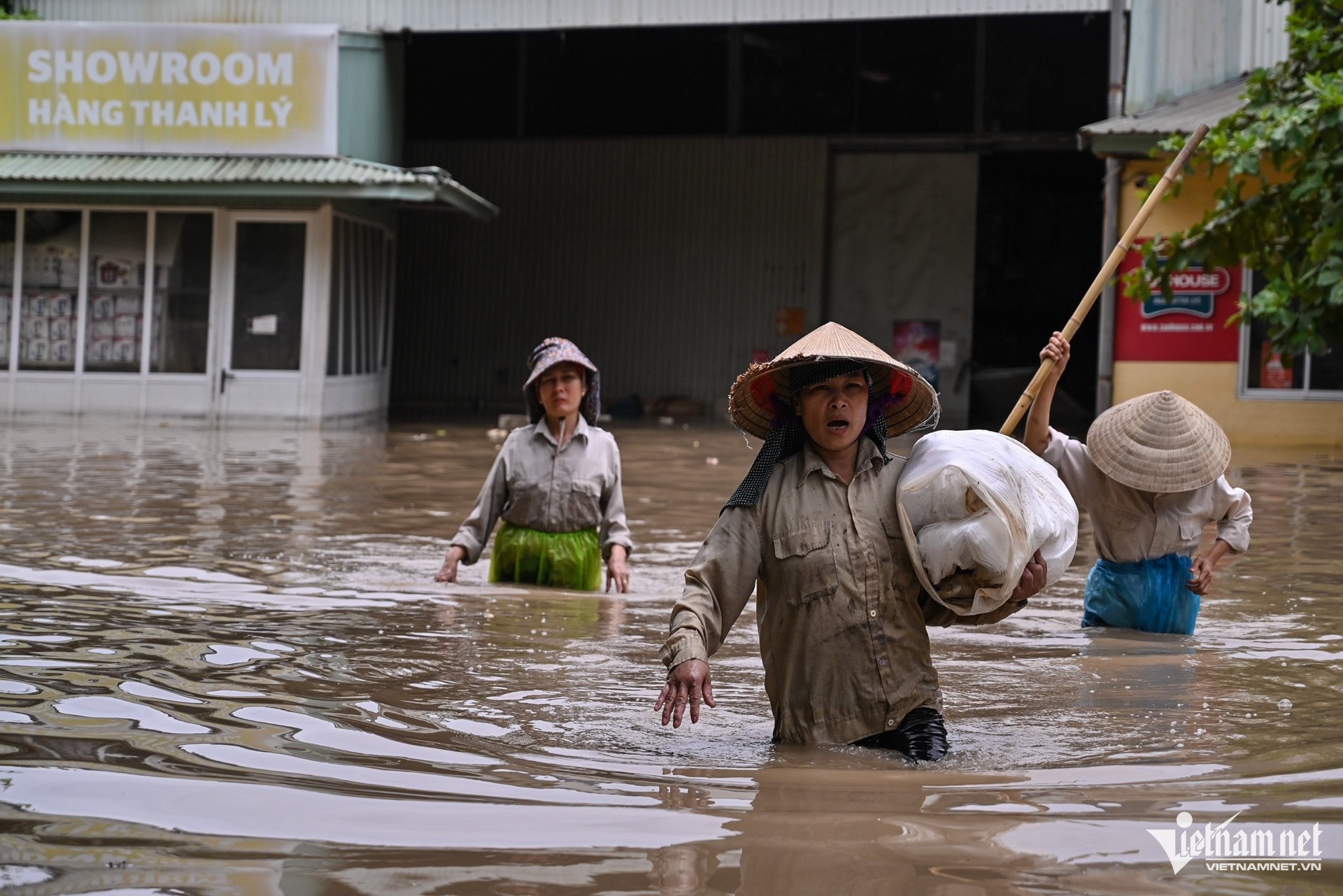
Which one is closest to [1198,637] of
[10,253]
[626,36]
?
[10,253]

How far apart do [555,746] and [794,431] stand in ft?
3.76

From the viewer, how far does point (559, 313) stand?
26.8m

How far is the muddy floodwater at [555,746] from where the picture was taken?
10.4 ft

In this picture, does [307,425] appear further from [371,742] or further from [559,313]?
[371,742]

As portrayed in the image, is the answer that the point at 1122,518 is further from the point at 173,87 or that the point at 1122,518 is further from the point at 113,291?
the point at 113,291

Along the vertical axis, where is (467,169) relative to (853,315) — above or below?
above

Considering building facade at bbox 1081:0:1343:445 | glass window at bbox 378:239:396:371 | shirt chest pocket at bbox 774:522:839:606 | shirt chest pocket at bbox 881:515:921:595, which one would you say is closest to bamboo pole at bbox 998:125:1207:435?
shirt chest pocket at bbox 881:515:921:595

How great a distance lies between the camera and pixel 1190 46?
1733 centimetres

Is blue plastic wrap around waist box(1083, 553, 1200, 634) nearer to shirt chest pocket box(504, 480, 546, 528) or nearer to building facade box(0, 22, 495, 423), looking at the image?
shirt chest pocket box(504, 480, 546, 528)

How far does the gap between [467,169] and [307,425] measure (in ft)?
30.8

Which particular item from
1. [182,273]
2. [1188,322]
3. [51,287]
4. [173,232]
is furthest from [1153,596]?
[51,287]

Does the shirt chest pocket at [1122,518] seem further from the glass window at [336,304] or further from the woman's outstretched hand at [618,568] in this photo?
the glass window at [336,304]

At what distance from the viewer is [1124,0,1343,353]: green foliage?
385 inches

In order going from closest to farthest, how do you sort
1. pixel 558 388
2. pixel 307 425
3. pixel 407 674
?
pixel 407 674 < pixel 558 388 < pixel 307 425
